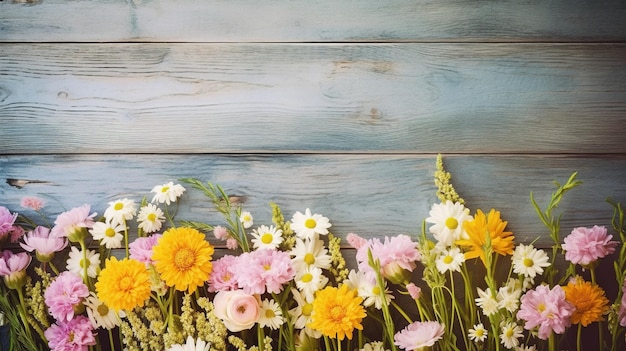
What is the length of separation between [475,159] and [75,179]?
79cm

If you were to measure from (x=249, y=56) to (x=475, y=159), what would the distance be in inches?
18.9

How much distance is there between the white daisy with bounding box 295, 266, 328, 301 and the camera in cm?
94

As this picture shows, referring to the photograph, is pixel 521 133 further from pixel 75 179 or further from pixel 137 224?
pixel 75 179

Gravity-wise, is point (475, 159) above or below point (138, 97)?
below

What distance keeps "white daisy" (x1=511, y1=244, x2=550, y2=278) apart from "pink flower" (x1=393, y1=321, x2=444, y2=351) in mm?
179

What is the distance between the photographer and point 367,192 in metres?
1.01

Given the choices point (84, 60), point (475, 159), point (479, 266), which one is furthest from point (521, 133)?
point (84, 60)

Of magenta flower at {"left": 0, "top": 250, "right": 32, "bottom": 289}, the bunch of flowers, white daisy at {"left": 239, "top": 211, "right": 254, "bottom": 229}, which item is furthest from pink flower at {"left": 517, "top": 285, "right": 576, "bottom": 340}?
magenta flower at {"left": 0, "top": 250, "right": 32, "bottom": 289}

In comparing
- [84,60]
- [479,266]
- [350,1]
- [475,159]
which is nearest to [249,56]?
[350,1]

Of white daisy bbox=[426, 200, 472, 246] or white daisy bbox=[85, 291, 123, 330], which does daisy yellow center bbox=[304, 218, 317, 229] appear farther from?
white daisy bbox=[85, 291, 123, 330]

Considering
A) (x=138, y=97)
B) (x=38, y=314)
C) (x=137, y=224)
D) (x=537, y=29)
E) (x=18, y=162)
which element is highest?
(x=537, y=29)

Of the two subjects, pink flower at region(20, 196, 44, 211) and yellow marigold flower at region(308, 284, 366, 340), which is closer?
yellow marigold flower at region(308, 284, 366, 340)

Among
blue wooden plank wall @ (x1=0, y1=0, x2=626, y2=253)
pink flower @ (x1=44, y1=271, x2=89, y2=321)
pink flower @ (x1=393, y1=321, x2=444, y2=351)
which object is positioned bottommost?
pink flower @ (x1=393, y1=321, x2=444, y2=351)

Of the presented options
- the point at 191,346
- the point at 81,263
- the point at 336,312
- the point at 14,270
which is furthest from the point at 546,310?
the point at 14,270
